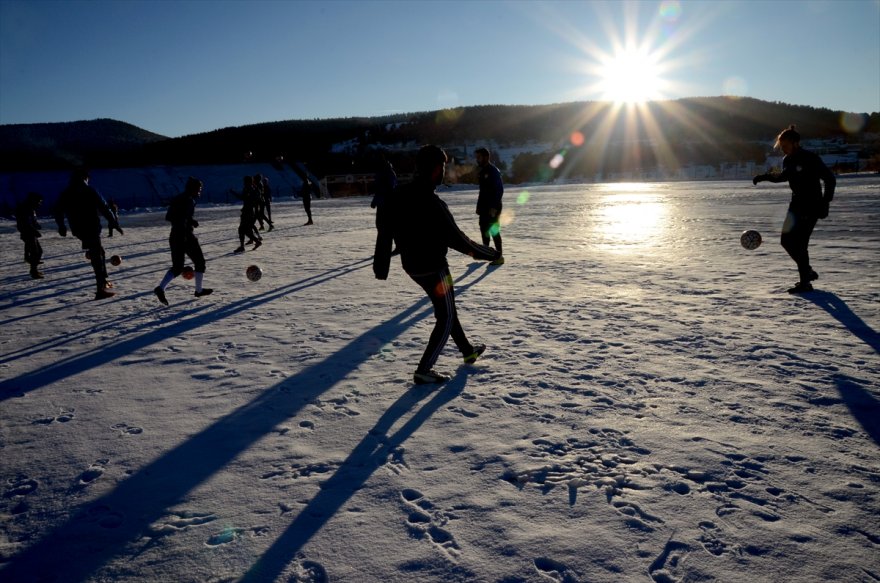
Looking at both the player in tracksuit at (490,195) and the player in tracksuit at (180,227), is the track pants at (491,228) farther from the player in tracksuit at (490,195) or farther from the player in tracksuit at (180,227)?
the player in tracksuit at (180,227)

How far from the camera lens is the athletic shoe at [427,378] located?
425cm

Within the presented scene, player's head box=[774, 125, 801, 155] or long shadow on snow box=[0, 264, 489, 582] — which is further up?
player's head box=[774, 125, 801, 155]

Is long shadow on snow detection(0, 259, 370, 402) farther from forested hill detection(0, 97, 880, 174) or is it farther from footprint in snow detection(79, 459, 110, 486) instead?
forested hill detection(0, 97, 880, 174)

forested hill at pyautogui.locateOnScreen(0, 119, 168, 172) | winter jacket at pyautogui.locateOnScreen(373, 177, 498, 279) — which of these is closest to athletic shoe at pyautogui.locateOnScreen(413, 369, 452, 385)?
winter jacket at pyautogui.locateOnScreen(373, 177, 498, 279)

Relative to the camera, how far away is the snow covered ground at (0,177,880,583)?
7.44ft

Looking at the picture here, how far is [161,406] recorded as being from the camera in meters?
3.98

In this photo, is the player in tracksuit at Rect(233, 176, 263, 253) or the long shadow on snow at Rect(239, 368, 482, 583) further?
the player in tracksuit at Rect(233, 176, 263, 253)

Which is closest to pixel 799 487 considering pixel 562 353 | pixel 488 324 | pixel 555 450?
pixel 555 450

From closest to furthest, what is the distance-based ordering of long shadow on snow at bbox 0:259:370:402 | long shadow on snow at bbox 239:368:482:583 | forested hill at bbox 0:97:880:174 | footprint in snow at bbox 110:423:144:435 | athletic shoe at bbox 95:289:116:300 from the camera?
long shadow on snow at bbox 239:368:482:583
footprint in snow at bbox 110:423:144:435
long shadow on snow at bbox 0:259:370:402
athletic shoe at bbox 95:289:116:300
forested hill at bbox 0:97:880:174

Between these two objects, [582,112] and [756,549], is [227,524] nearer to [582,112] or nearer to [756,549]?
[756,549]

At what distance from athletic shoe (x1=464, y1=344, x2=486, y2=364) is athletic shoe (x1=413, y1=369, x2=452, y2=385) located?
1.48 ft

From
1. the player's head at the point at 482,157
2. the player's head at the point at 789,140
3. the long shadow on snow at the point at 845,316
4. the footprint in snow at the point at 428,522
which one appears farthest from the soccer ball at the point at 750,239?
the footprint in snow at the point at 428,522

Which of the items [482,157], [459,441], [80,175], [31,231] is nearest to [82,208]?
[80,175]

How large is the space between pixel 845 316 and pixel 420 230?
16.0 feet
